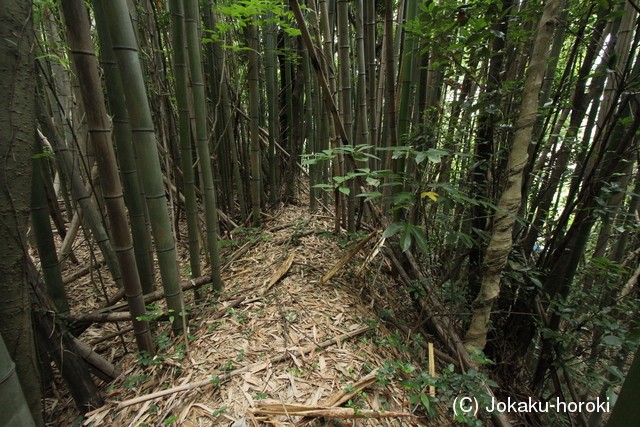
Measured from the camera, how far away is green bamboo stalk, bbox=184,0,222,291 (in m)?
1.78

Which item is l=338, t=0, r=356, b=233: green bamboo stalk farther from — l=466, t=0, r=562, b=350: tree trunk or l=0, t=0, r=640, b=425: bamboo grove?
l=466, t=0, r=562, b=350: tree trunk

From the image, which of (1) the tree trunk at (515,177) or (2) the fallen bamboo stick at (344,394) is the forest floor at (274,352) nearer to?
(2) the fallen bamboo stick at (344,394)

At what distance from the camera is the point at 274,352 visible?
1.64 m

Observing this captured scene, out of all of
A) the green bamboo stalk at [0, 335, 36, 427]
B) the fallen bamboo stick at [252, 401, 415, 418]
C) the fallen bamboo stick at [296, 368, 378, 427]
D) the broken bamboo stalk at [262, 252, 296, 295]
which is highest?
the green bamboo stalk at [0, 335, 36, 427]

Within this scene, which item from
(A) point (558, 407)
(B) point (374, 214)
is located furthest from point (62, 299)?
(A) point (558, 407)

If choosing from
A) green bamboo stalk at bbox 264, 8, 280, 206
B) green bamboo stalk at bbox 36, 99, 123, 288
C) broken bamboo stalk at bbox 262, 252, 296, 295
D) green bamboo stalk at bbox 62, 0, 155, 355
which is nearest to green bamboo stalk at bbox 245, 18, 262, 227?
green bamboo stalk at bbox 264, 8, 280, 206

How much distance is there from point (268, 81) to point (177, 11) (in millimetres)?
1450

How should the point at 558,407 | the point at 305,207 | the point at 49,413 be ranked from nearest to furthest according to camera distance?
the point at 49,413, the point at 558,407, the point at 305,207

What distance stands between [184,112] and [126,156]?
17.3 inches

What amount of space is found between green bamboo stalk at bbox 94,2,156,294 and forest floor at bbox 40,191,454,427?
0.43m

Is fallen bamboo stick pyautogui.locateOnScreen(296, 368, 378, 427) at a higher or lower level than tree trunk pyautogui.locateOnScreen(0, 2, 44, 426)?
lower

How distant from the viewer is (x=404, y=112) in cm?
208

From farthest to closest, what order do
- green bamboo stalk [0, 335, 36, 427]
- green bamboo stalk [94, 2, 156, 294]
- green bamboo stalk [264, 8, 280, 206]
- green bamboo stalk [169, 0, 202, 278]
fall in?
green bamboo stalk [264, 8, 280, 206], green bamboo stalk [169, 0, 202, 278], green bamboo stalk [94, 2, 156, 294], green bamboo stalk [0, 335, 36, 427]

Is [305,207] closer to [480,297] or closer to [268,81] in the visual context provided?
[268,81]
